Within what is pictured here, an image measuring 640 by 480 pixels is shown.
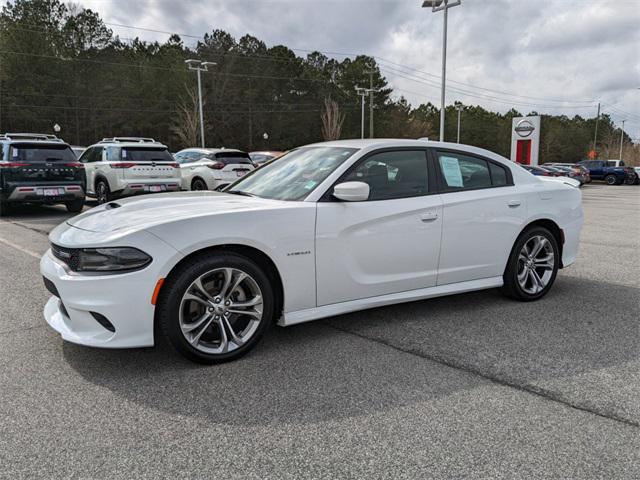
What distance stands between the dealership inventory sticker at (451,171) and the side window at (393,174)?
20 cm

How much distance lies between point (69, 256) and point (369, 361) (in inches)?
81.8

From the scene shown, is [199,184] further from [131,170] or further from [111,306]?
[111,306]

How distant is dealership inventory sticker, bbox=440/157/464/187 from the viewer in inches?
174

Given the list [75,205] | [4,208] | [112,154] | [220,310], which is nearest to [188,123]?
[112,154]

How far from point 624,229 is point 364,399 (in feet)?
30.8

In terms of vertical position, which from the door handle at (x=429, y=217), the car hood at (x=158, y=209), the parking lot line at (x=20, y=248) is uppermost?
the car hood at (x=158, y=209)

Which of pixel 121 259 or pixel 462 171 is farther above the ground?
pixel 462 171

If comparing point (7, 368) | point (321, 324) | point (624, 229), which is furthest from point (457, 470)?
point (624, 229)

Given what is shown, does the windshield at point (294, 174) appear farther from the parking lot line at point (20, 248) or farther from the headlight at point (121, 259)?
the parking lot line at point (20, 248)

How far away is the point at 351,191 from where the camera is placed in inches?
143

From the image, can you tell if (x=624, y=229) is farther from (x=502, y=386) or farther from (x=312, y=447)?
(x=312, y=447)

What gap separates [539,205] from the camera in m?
4.86

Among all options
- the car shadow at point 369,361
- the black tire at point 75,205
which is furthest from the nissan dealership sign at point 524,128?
the car shadow at point 369,361

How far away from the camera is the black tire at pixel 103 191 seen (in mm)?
12406
